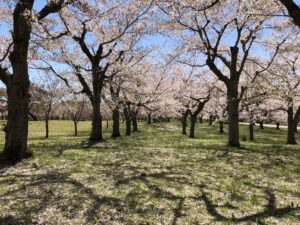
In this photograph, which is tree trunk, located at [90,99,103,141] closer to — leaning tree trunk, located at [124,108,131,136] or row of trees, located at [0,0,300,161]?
row of trees, located at [0,0,300,161]

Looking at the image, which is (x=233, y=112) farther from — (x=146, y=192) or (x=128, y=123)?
(x=128, y=123)

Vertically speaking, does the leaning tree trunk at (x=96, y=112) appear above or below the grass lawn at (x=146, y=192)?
above

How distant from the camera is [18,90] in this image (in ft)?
54.0

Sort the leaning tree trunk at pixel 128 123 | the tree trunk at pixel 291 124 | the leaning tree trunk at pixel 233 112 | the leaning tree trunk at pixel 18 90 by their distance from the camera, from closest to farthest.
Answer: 1. the leaning tree trunk at pixel 18 90
2. the leaning tree trunk at pixel 233 112
3. the tree trunk at pixel 291 124
4. the leaning tree trunk at pixel 128 123

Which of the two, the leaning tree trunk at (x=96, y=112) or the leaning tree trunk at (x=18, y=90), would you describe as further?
the leaning tree trunk at (x=96, y=112)

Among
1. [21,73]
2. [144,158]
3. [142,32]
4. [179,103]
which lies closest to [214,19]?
[142,32]

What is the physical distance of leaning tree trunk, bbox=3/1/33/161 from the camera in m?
16.5

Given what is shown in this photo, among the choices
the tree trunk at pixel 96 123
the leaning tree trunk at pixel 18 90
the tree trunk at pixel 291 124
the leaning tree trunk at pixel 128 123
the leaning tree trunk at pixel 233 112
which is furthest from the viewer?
the leaning tree trunk at pixel 128 123

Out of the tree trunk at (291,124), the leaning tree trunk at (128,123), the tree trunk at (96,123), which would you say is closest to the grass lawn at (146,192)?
the tree trunk at (96,123)

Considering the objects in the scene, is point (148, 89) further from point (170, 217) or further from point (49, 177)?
point (170, 217)

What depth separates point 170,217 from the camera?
9.17m

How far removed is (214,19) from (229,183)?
1782 cm

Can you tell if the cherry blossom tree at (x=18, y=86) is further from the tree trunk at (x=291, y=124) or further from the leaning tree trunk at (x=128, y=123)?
the tree trunk at (x=291, y=124)

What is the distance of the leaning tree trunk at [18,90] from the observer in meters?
16.5
